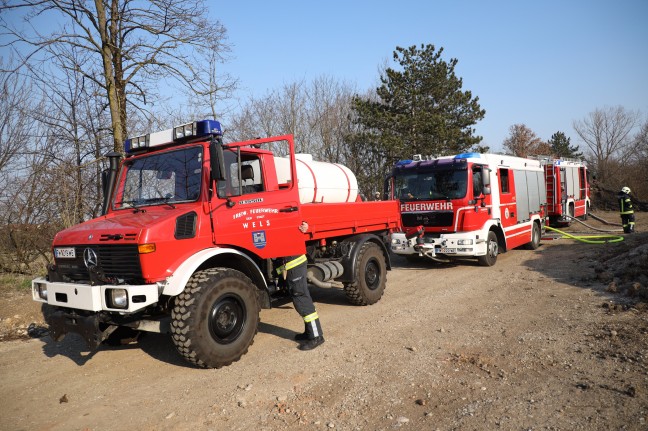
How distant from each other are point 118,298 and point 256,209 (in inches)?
74.2

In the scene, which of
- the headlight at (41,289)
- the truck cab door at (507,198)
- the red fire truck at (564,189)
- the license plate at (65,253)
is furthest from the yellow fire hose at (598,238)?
the headlight at (41,289)

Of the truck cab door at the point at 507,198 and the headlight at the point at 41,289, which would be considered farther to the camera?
the truck cab door at the point at 507,198

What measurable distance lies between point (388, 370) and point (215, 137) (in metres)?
3.42

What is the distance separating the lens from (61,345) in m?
5.76

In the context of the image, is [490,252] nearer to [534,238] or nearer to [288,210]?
[534,238]

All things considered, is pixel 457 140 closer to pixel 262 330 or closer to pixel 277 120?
pixel 277 120

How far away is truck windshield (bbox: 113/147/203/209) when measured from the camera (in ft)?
16.4

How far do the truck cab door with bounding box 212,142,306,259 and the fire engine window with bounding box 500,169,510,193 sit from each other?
7.31 meters

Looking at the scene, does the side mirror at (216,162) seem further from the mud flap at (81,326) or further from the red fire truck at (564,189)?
the red fire truck at (564,189)

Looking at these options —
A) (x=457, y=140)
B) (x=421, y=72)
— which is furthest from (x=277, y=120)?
(x=457, y=140)

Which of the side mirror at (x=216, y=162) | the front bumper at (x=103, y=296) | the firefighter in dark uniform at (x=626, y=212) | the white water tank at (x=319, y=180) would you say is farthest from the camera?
the firefighter in dark uniform at (x=626, y=212)

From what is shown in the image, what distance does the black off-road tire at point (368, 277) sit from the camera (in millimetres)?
6898

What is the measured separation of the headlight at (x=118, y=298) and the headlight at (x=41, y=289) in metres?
1.26

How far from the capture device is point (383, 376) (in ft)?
13.9
